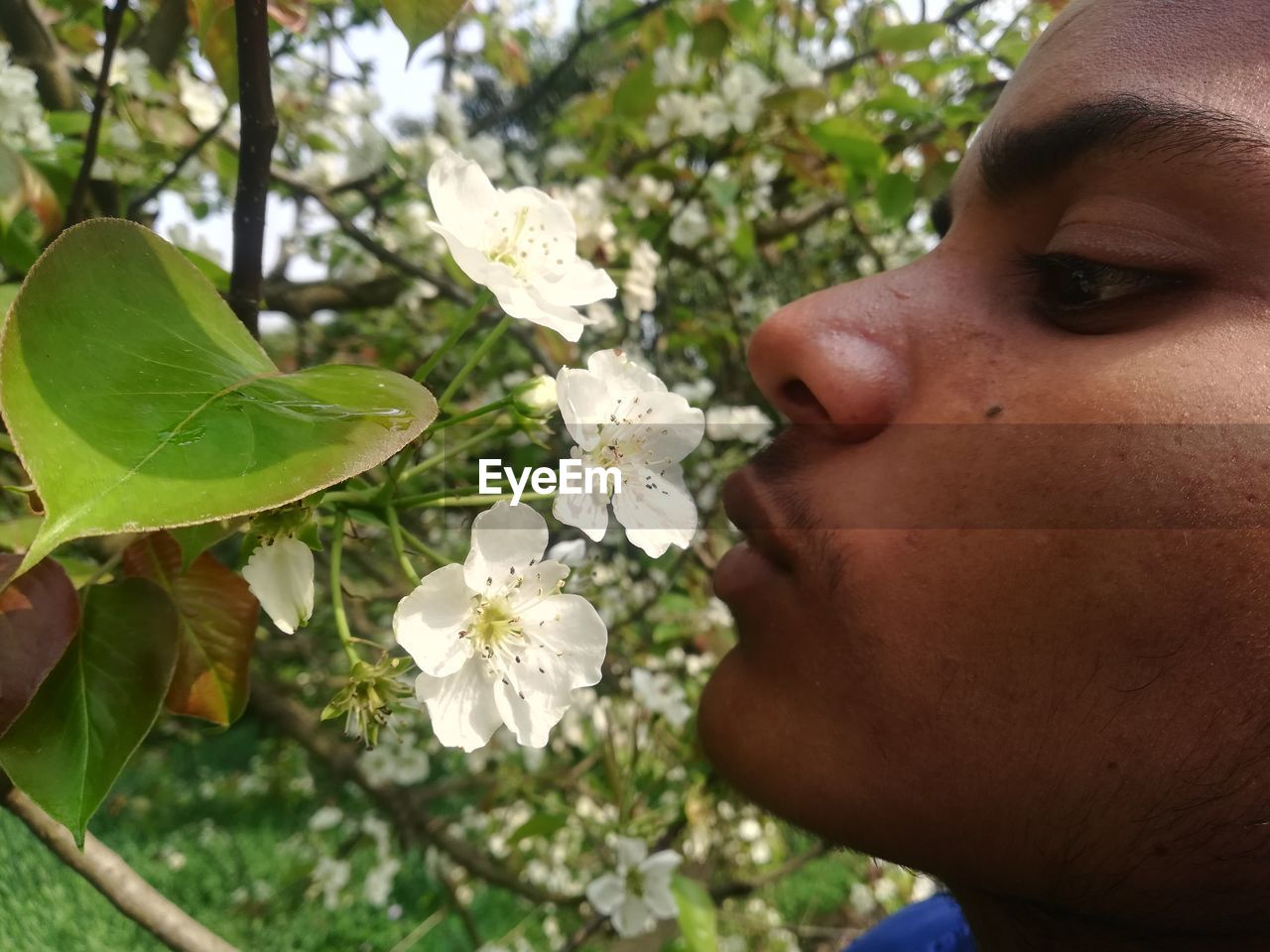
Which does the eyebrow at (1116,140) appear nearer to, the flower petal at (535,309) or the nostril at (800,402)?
the nostril at (800,402)

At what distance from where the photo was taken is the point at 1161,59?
0.53 meters

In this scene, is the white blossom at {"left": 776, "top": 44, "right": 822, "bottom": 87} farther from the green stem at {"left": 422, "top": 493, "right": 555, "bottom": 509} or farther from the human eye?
the green stem at {"left": 422, "top": 493, "right": 555, "bottom": 509}

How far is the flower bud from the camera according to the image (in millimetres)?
560

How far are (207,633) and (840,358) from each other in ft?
1.63

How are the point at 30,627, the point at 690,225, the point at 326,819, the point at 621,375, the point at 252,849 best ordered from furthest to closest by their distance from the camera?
the point at 252,849
the point at 326,819
the point at 690,225
the point at 621,375
the point at 30,627

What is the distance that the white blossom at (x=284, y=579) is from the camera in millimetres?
504

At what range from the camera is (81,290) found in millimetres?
381

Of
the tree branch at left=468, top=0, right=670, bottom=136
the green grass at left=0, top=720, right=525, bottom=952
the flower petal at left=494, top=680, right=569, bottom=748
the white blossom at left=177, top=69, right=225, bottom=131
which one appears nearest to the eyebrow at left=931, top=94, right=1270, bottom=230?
the flower petal at left=494, top=680, right=569, bottom=748

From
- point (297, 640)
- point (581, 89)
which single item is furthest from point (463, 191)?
point (581, 89)

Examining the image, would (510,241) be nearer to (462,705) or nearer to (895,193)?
(462,705)

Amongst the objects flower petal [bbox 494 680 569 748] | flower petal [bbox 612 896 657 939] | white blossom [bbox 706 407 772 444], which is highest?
flower petal [bbox 494 680 569 748]

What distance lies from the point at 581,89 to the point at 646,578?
2.36 m

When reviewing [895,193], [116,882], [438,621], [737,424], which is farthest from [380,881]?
[895,193]

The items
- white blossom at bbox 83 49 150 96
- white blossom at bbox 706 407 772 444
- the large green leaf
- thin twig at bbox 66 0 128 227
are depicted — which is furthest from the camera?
white blossom at bbox 706 407 772 444
